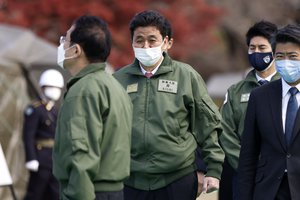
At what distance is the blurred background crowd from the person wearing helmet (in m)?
2.15

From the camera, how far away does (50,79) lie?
15062 mm

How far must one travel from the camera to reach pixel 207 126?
326 inches

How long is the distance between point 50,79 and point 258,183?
8.00 metres

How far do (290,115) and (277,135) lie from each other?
0.17m

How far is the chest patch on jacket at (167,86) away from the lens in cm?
829

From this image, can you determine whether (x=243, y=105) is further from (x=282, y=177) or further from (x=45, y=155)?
(x=45, y=155)

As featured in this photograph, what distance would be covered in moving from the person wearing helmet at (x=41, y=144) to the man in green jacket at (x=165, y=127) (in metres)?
6.46

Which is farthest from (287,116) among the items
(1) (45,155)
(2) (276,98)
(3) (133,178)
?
(1) (45,155)

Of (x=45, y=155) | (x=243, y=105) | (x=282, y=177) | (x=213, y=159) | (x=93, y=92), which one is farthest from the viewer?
(x=45, y=155)

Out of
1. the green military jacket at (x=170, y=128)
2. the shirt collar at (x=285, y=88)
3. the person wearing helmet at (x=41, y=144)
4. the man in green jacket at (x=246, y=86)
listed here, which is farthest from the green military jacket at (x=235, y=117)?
the person wearing helmet at (x=41, y=144)

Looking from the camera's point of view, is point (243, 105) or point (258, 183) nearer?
point (258, 183)

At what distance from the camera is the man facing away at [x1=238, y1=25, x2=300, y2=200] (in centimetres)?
723

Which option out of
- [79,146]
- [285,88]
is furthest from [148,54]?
[79,146]

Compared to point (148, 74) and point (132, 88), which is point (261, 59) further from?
point (132, 88)
